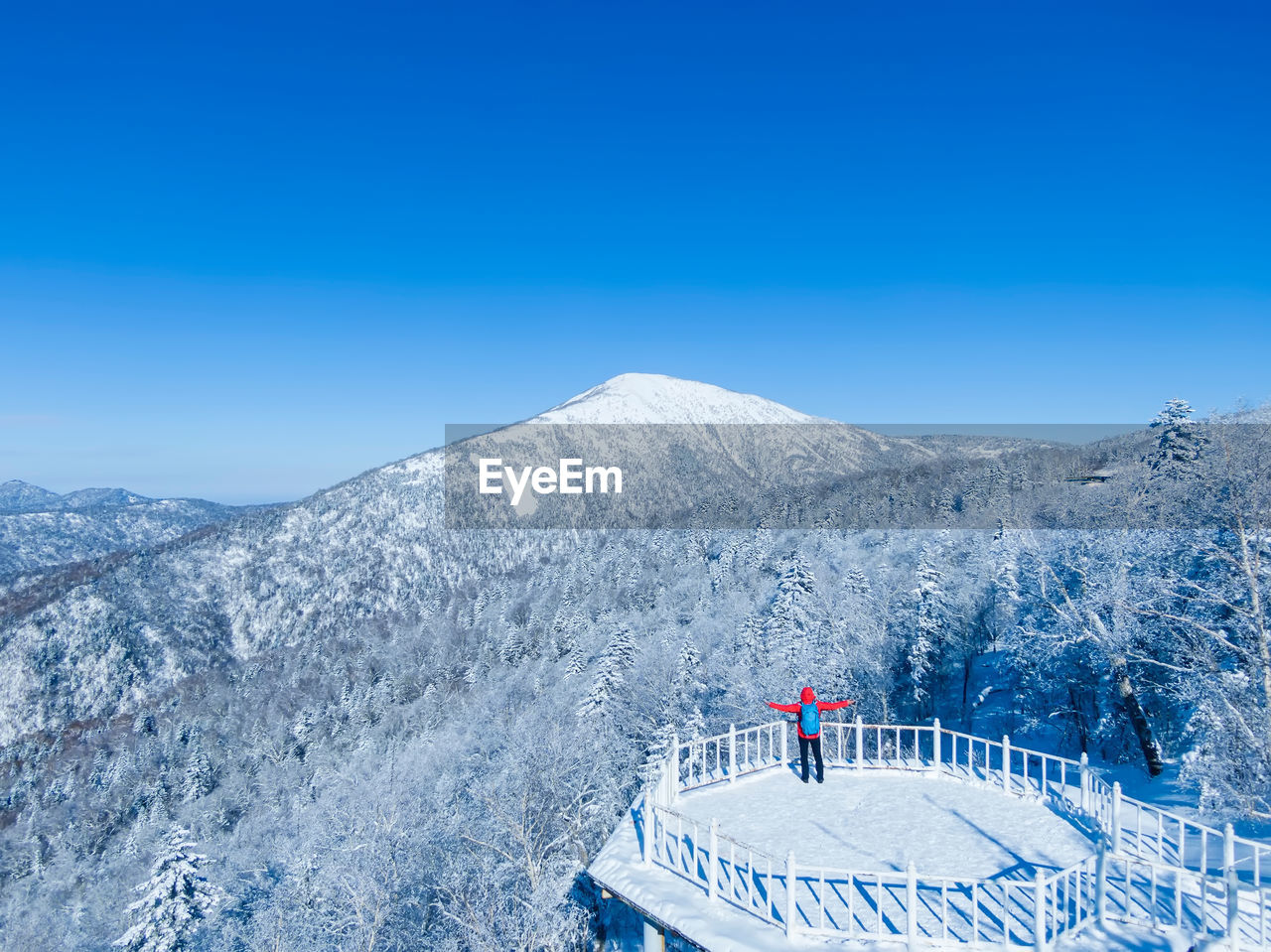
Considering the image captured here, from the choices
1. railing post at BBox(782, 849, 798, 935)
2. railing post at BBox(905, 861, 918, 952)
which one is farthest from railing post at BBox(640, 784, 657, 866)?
railing post at BBox(905, 861, 918, 952)

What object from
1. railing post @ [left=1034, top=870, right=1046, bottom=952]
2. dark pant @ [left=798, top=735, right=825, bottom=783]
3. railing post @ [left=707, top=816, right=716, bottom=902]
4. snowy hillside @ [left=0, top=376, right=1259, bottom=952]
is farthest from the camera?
snowy hillside @ [left=0, top=376, right=1259, bottom=952]

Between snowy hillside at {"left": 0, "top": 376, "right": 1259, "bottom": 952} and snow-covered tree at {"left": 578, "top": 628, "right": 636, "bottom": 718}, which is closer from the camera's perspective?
snowy hillside at {"left": 0, "top": 376, "right": 1259, "bottom": 952}

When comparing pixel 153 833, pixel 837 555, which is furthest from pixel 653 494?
pixel 153 833

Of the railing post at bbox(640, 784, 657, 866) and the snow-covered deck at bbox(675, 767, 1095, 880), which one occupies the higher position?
the railing post at bbox(640, 784, 657, 866)

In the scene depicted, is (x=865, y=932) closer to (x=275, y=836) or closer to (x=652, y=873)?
(x=652, y=873)

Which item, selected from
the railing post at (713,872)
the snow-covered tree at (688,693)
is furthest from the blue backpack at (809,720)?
the snow-covered tree at (688,693)

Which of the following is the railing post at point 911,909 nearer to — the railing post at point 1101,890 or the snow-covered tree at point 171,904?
the railing post at point 1101,890

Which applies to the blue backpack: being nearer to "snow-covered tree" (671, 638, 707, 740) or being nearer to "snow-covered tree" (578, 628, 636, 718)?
"snow-covered tree" (671, 638, 707, 740)
